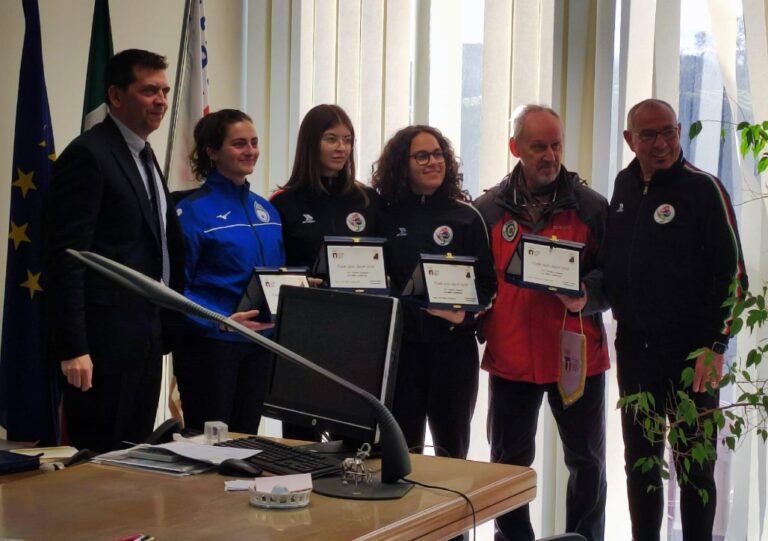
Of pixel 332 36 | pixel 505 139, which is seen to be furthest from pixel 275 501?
pixel 332 36

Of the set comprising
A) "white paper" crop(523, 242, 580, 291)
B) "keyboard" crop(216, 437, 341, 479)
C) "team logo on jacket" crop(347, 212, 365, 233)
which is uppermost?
"team logo on jacket" crop(347, 212, 365, 233)

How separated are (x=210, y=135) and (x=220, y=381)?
0.90 meters

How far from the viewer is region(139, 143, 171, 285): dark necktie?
10.3ft

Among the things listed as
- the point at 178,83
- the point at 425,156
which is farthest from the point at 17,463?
the point at 178,83

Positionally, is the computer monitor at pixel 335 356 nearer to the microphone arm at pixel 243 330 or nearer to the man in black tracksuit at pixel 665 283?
the microphone arm at pixel 243 330

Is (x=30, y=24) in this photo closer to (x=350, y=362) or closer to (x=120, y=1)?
(x=120, y=1)

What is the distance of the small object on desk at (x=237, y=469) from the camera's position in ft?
6.69

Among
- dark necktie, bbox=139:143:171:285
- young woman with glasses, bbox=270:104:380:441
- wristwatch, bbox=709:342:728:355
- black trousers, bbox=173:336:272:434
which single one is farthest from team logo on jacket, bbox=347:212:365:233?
wristwatch, bbox=709:342:728:355

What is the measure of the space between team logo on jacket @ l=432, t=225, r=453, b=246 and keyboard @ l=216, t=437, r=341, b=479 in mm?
1407

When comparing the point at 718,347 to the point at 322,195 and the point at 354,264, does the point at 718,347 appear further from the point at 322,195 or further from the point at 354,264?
the point at 322,195

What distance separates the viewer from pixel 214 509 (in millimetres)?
1797

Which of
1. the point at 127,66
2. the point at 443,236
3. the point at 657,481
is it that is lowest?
the point at 657,481

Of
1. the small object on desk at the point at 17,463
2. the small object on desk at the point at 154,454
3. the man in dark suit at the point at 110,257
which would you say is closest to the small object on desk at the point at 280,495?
the small object on desk at the point at 154,454

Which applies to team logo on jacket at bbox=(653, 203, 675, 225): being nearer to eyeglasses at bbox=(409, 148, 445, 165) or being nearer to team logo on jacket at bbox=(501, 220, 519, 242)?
team logo on jacket at bbox=(501, 220, 519, 242)
